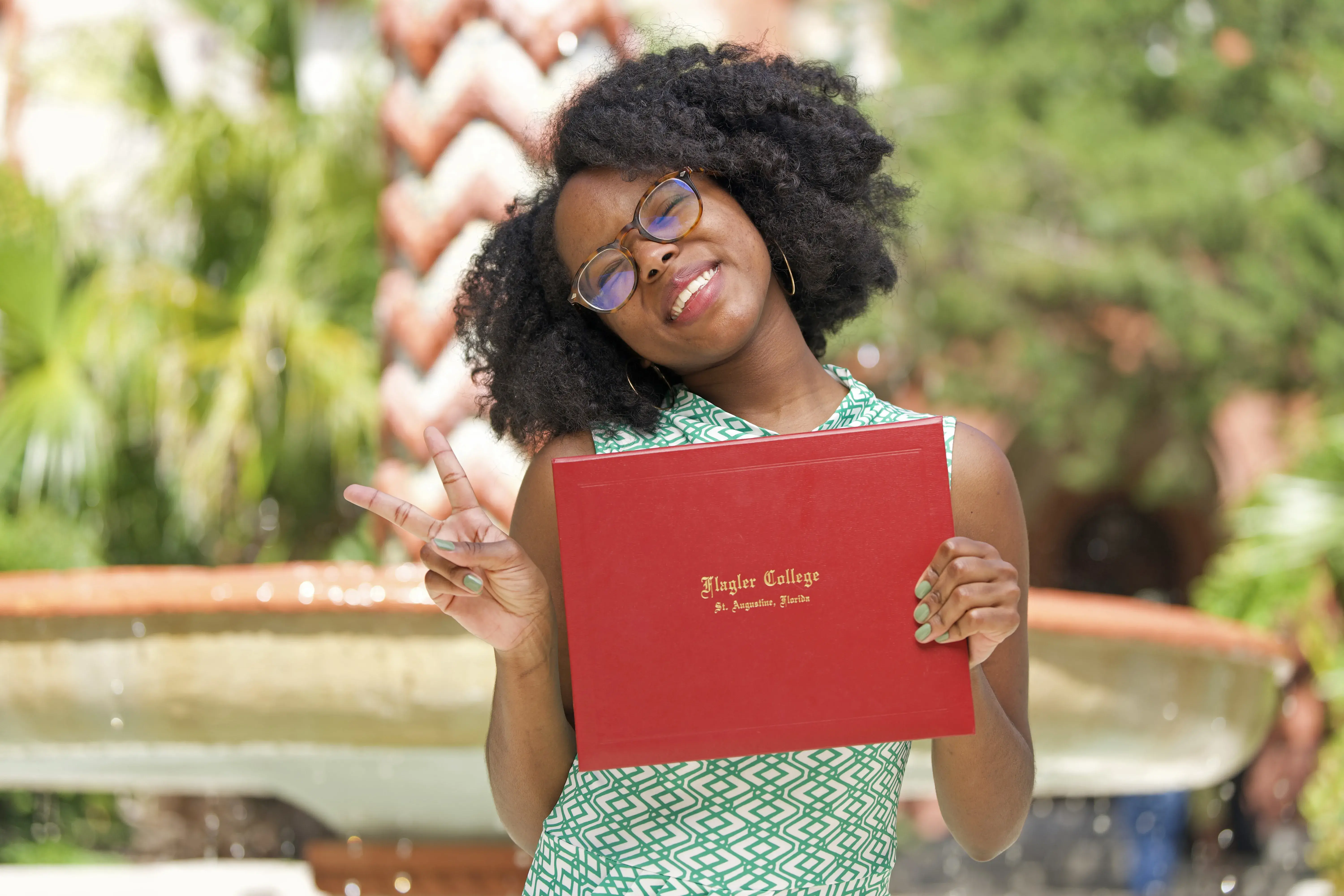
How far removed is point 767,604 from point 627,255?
0.38 meters

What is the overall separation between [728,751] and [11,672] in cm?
125

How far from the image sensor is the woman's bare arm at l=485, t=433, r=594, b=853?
4.16ft

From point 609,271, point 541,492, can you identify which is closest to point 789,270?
point 609,271

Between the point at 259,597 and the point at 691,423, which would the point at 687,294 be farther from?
the point at 259,597

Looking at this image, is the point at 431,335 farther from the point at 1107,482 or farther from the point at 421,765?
the point at 1107,482

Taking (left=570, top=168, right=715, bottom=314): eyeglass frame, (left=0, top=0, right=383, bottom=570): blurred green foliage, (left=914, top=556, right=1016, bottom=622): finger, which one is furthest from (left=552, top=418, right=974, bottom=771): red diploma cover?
(left=0, top=0, right=383, bottom=570): blurred green foliage

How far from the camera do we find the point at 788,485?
1128 mm

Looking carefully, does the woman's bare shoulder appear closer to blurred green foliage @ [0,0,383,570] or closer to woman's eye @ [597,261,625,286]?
woman's eye @ [597,261,625,286]

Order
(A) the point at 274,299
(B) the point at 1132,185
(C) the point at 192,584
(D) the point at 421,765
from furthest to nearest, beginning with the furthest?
(B) the point at 1132,185, (A) the point at 274,299, (D) the point at 421,765, (C) the point at 192,584

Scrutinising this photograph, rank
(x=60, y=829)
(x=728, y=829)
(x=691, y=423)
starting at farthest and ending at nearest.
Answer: (x=60, y=829) → (x=691, y=423) → (x=728, y=829)

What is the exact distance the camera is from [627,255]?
1281mm

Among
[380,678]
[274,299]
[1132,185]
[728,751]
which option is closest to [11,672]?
[380,678]

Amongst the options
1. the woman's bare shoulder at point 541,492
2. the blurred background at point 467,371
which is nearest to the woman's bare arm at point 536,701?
the woman's bare shoulder at point 541,492

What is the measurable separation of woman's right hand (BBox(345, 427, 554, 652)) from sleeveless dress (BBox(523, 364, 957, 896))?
14 cm
